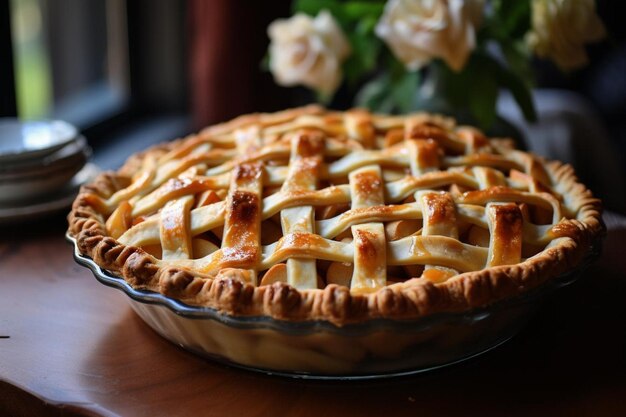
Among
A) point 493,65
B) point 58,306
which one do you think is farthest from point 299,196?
point 493,65

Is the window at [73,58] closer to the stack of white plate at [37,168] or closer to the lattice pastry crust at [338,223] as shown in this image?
the stack of white plate at [37,168]

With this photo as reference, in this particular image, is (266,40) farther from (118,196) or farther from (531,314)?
(531,314)

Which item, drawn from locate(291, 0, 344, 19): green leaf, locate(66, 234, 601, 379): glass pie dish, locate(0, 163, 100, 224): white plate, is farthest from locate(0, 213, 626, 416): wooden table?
locate(291, 0, 344, 19): green leaf

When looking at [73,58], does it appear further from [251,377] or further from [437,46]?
[251,377]

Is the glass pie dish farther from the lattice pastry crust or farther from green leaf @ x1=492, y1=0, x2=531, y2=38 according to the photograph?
green leaf @ x1=492, y1=0, x2=531, y2=38

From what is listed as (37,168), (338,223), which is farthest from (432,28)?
(37,168)
